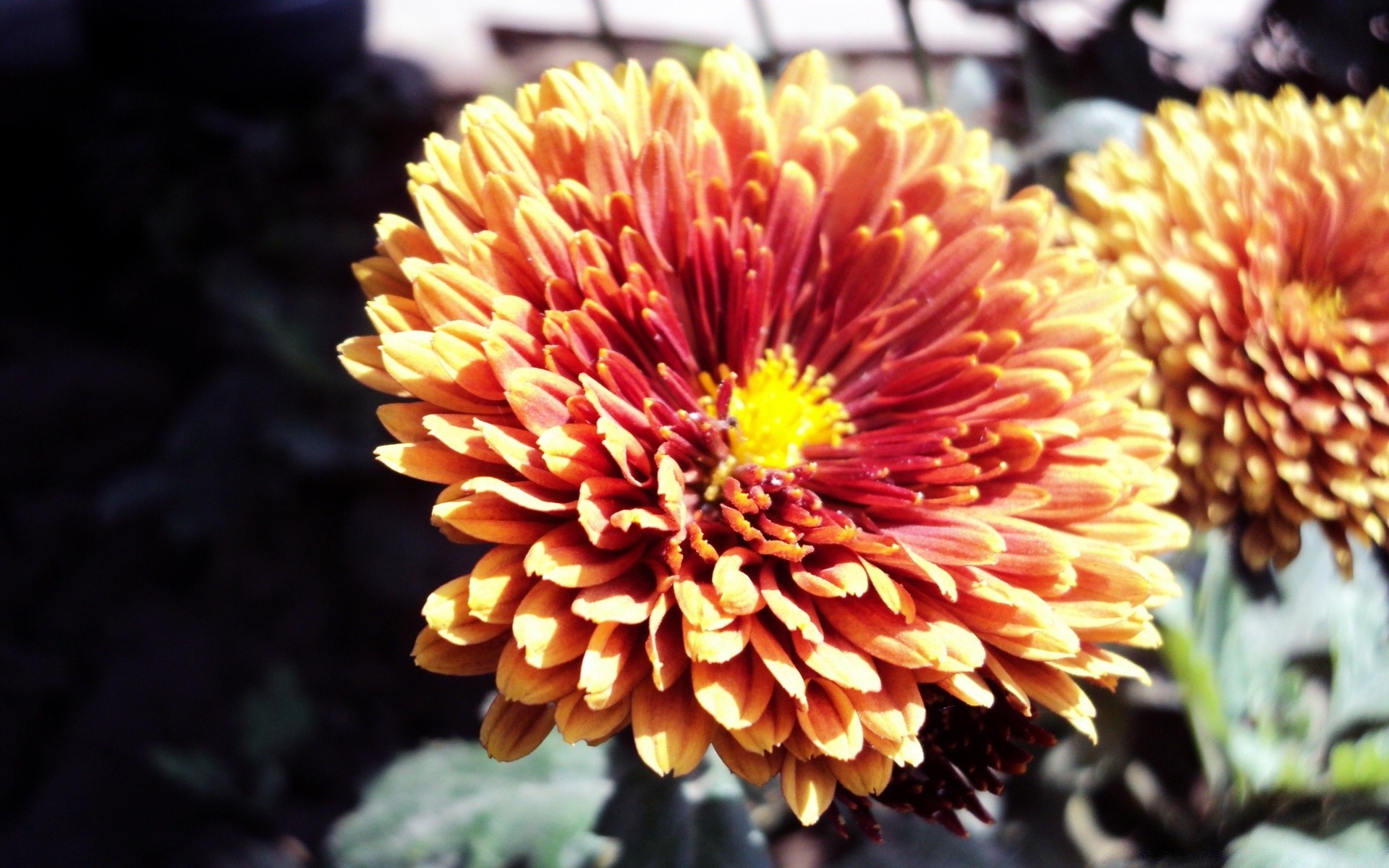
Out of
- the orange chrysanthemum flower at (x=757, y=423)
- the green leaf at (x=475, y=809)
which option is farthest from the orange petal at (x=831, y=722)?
the green leaf at (x=475, y=809)

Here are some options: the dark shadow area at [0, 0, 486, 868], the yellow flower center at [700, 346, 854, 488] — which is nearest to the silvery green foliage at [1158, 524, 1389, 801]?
the yellow flower center at [700, 346, 854, 488]

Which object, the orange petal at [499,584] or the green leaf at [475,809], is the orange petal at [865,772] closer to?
the orange petal at [499,584]

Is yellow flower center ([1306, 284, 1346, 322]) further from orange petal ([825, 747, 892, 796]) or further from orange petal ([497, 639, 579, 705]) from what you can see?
orange petal ([497, 639, 579, 705])

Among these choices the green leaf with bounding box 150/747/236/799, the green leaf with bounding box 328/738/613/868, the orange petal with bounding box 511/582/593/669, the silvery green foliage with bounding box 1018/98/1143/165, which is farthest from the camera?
the green leaf with bounding box 150/747/236/799

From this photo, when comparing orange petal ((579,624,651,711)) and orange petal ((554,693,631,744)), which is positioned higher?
orange petal ((579,624,651,711))

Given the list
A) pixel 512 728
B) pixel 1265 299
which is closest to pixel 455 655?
pixel 512 728

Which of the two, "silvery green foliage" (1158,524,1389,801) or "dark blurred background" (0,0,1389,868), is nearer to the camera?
"silvery green foliage" (1158,524,1389,801)
